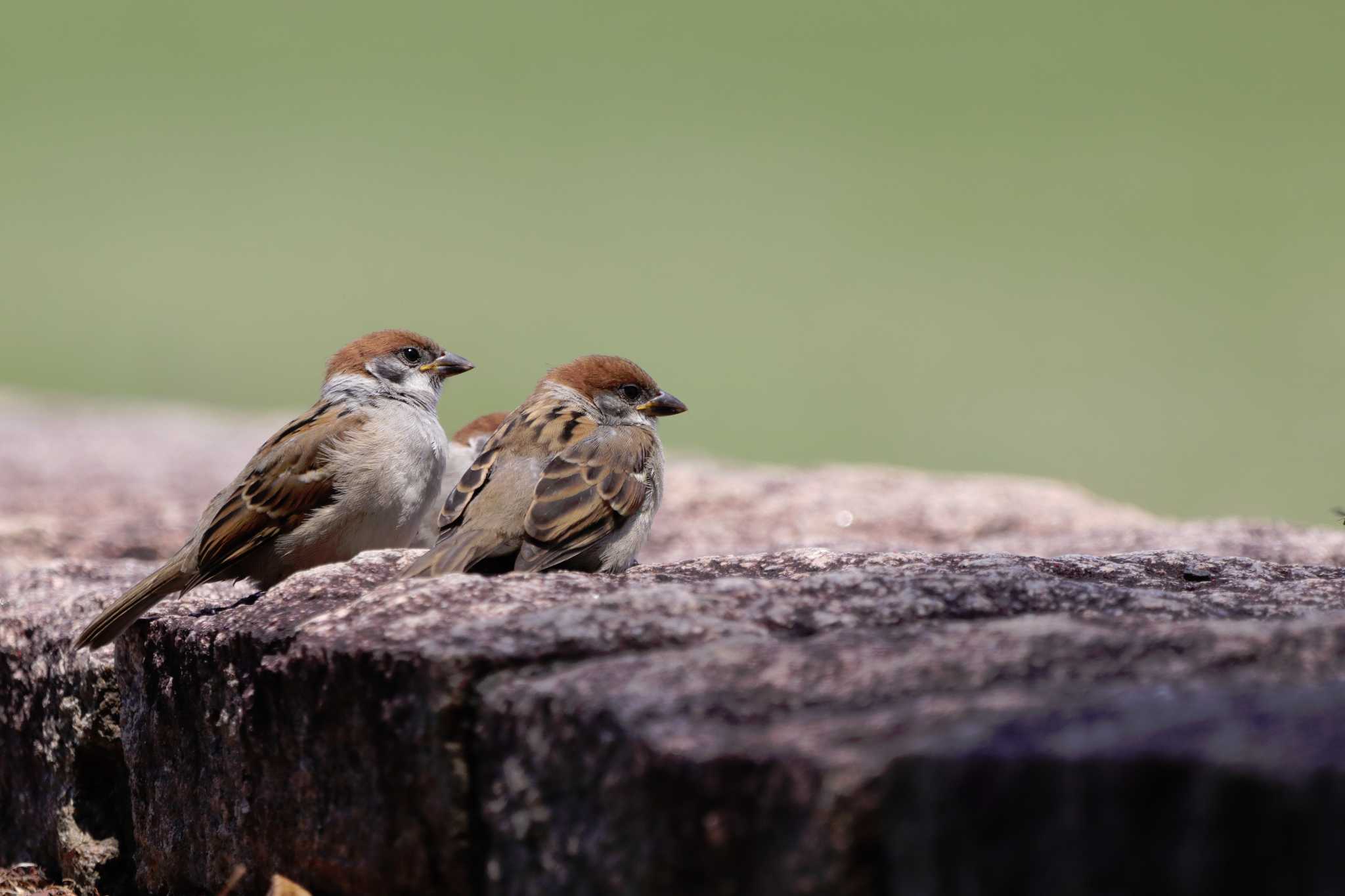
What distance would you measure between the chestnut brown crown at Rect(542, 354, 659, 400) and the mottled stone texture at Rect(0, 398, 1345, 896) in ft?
3.93

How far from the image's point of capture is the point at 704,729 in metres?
2.11

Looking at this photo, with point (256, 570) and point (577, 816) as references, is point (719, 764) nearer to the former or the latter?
point (577, 816)

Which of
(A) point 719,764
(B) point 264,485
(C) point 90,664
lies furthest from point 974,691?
(B) point 264,485

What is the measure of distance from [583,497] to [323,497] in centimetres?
111

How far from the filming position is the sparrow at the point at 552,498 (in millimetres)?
3959

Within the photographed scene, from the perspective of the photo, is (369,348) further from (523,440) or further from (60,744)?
(60,744)

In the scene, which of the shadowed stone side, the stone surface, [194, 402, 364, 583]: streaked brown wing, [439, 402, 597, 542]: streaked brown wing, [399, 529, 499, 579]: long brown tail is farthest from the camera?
[194, 402, 364, 583]: streaked brown wing

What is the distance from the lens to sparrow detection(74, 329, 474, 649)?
4.57m

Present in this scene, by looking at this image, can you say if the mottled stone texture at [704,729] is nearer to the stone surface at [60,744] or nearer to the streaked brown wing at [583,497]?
the stone surface at [60,744]

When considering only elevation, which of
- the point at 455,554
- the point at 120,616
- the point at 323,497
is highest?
the point at 323,497

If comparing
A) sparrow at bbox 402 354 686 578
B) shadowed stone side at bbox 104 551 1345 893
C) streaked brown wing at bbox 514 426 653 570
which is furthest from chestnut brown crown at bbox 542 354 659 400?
shadowed stone side at bbox 104 551 1345 893

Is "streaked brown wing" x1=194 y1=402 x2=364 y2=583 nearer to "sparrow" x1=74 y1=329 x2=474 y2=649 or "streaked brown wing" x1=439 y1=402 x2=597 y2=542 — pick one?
"sparrow" x1=74 y1=329 x2=474 y2=649

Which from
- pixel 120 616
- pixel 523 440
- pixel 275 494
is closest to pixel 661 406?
pixel 523 440

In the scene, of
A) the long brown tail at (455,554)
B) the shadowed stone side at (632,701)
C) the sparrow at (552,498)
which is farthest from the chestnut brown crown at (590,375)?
the shadowed stone side at (632,701)
